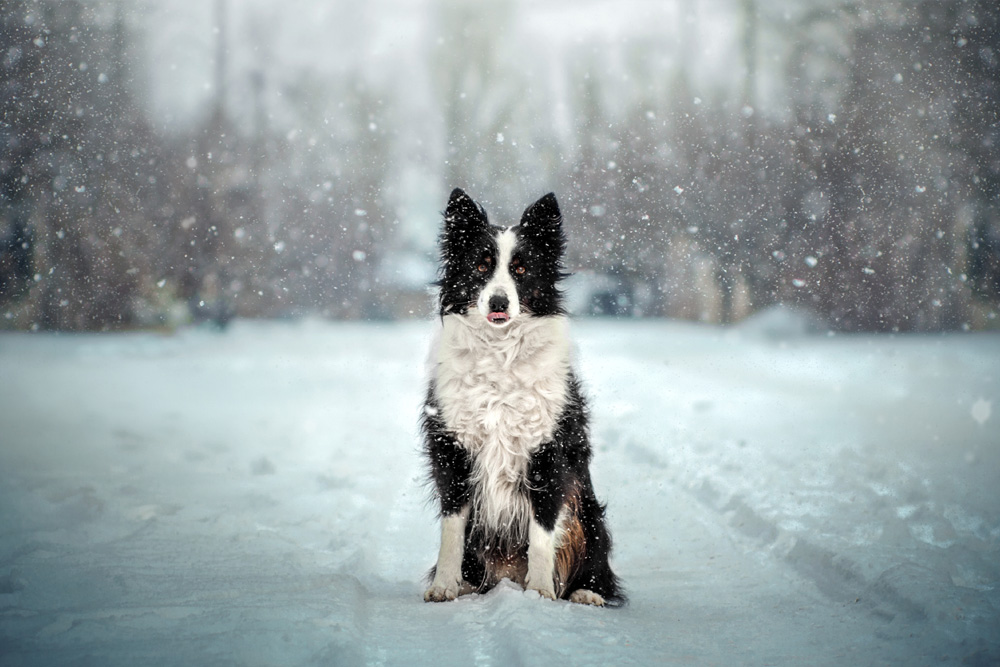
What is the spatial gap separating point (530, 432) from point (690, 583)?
1430 millimetres

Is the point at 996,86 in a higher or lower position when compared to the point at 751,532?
higher

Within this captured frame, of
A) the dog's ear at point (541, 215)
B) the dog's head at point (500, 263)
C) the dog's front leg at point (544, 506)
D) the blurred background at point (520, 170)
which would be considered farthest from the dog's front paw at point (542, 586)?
the blurred background at point (520, 170)

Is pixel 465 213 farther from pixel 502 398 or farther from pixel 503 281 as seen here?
pixel 502 398

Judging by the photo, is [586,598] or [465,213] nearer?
[586,598]

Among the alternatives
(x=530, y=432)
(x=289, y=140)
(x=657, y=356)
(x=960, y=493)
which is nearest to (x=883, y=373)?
(x=657, y=356)

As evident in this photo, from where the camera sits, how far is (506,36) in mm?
15586

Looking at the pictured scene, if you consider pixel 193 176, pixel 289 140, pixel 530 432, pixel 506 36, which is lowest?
pixel 530 432

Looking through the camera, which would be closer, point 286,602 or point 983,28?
point 286,602

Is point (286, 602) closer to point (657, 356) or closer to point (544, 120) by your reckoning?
point (657, 356)

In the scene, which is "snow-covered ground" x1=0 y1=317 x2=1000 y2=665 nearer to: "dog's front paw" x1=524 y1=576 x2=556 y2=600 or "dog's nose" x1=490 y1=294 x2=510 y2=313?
"dog's front paw" x1=524 y1=576 x2=556 y2=600

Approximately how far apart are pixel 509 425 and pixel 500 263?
2.66 feet

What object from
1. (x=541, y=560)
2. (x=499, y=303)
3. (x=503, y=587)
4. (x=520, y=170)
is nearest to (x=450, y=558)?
(x=503, y=587)

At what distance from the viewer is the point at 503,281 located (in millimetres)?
3246

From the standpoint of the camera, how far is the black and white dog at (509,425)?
3.19 metres
